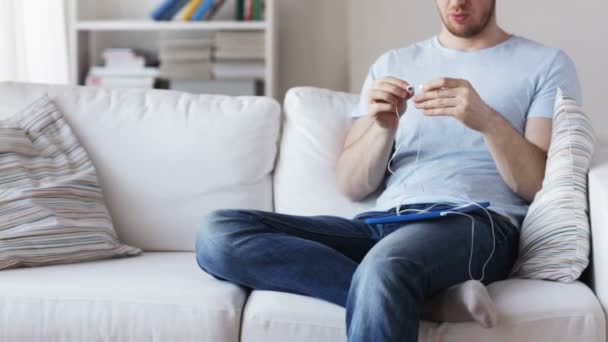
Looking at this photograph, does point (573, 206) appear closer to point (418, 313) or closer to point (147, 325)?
point (418, 313)

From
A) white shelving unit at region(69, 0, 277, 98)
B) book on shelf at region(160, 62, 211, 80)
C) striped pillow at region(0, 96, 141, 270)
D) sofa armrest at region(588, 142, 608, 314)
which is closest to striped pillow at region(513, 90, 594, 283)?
sofa armrest at region(588, 142, 608, 314)

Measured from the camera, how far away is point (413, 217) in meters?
1.89

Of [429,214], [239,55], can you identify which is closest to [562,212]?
[429,214]

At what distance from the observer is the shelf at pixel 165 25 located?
3736 millimetres

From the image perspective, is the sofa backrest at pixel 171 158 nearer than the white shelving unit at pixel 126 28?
Yes

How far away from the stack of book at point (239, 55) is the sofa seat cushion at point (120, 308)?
188 cm

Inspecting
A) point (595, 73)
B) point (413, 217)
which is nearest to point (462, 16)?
point (413, 217)

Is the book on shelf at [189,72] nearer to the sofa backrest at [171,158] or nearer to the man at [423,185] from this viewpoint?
the sofa backrest at [171,158]

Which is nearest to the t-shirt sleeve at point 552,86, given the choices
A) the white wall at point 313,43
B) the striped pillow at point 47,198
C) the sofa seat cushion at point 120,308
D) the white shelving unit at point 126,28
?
the sofa seat cushion at point 120,308

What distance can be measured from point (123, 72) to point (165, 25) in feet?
0.87

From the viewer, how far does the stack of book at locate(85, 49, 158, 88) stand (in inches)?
150

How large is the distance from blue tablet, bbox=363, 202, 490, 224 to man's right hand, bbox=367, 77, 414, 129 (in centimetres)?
24

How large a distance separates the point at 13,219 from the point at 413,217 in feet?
3.03

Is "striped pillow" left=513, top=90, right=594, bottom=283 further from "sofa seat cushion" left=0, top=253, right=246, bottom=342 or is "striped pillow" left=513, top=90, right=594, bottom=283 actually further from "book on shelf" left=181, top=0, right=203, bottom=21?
"book on shelf" left=181, top=0, right=203, bottom=21
